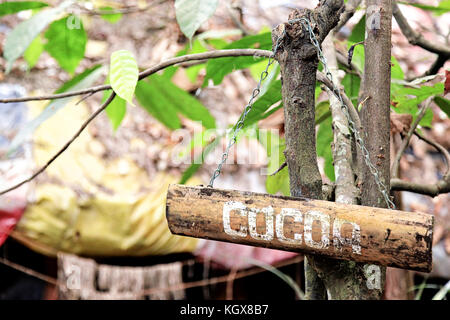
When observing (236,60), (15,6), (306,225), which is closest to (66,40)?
(15,6)

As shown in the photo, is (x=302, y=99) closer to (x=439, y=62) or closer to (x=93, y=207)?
(x=439, y=62)

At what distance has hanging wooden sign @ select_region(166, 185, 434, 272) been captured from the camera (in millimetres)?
612

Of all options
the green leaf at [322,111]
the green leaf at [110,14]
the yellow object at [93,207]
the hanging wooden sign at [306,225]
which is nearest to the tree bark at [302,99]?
the hanging wooden sign at [306,225]

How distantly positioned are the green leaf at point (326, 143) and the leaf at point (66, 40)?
21.8 inches

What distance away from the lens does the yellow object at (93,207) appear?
1.73m

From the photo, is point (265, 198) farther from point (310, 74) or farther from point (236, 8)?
point (236, 8)

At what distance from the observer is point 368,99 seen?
78 centimetres

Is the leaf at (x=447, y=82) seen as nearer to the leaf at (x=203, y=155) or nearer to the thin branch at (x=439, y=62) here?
the thin branch at (x=439, y=62)

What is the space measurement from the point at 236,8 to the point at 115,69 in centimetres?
77

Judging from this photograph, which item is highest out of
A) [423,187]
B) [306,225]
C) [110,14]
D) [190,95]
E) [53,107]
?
[110,14]

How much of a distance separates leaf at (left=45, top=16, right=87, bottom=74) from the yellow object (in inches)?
30.4

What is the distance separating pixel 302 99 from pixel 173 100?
1.28 feet

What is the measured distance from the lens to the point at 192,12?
74 cm

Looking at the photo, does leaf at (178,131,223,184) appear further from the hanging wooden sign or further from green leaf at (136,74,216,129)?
the hanging wooden sign
